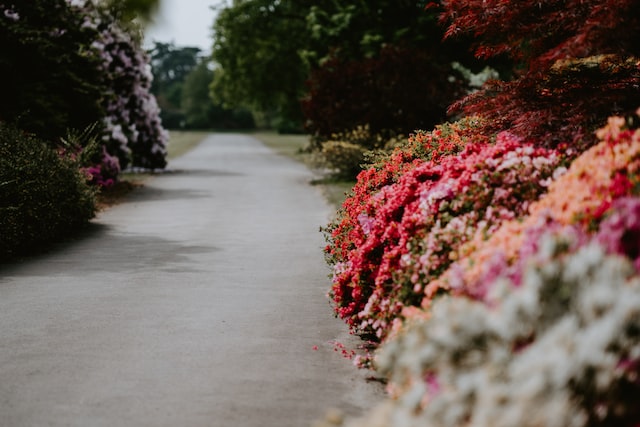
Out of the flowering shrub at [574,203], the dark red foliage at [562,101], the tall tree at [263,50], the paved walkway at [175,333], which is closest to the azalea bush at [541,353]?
the flowering shrub at [574,203]

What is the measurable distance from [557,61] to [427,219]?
2.16 metres

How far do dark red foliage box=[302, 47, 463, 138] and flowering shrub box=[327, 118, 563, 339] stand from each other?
16.6 meters

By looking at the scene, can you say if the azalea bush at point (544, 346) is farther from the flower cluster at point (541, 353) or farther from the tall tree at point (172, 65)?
the tall tree at point (172, 65)

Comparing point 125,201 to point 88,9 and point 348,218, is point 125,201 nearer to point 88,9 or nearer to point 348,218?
point 88,9

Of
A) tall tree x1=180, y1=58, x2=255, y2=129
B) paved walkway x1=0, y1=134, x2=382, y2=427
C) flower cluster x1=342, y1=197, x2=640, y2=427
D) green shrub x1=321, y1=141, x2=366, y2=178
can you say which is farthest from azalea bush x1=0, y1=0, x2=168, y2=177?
tall tree x1=180, y1=58, x2=255, y2=129

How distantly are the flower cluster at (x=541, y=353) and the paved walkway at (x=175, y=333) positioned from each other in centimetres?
202

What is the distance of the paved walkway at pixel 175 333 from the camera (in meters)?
5.68

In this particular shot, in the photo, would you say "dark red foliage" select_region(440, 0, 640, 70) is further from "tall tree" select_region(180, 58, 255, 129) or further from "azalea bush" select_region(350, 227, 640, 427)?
"tall tree" select_region(180, 58, 255, 129)

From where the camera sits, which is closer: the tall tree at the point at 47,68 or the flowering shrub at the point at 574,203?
the flowering shrub at the point at 574,203

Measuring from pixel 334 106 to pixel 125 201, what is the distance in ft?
26.0

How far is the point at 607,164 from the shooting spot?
5047 millimetres

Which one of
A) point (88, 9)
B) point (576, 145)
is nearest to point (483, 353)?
point (576, 145)

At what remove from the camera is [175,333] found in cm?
762

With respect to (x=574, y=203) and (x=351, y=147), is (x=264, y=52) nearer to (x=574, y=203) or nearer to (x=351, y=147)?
(x=351, y=147)
